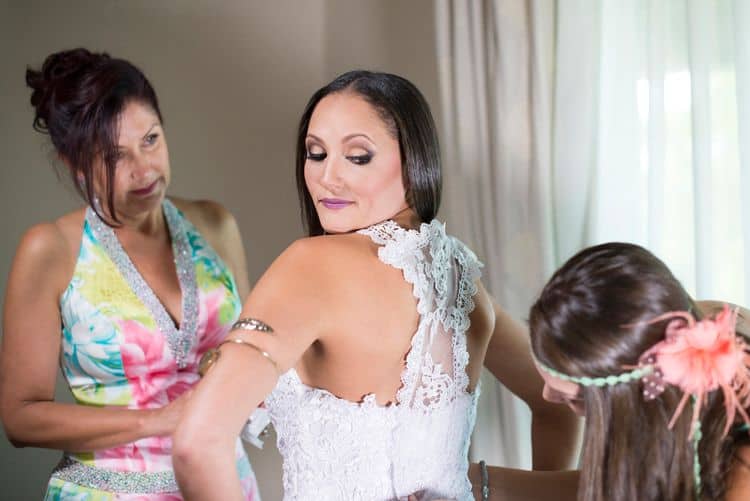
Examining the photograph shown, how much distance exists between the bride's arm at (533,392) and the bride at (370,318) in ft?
0.56

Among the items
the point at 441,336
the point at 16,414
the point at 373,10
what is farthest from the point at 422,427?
the point at 373,10

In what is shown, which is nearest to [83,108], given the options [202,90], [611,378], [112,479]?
[112,479]

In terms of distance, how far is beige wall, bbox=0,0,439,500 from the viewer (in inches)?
104

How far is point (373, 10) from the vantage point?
251 centimetres

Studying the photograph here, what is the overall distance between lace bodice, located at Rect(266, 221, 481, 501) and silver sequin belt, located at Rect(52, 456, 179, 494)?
50 centimetres

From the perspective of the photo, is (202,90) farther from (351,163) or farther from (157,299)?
(351,163)

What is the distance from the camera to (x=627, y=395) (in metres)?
1.10

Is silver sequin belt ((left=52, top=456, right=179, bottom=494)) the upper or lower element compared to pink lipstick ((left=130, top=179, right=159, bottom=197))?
lower

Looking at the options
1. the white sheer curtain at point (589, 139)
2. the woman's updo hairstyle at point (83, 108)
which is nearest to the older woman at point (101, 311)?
the woman's updo hairstyle at point (83, 108)

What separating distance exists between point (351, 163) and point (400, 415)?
0.38 metres

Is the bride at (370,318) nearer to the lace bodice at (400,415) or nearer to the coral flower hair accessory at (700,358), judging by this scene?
the lace bodice at (400,415)

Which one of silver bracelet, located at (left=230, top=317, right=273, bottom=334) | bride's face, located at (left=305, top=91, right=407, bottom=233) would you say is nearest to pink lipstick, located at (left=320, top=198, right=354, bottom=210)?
bride's face, located at (left=305, top=91, right=407, bottom=233)

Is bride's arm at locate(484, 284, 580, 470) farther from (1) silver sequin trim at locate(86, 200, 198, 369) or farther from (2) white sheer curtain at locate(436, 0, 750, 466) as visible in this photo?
(1) silver sequin trim at locate(86, 200, 198, 369)

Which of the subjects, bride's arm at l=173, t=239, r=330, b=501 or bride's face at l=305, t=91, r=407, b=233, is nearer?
bride's arm at l=173, t=239, r=330, b=501
